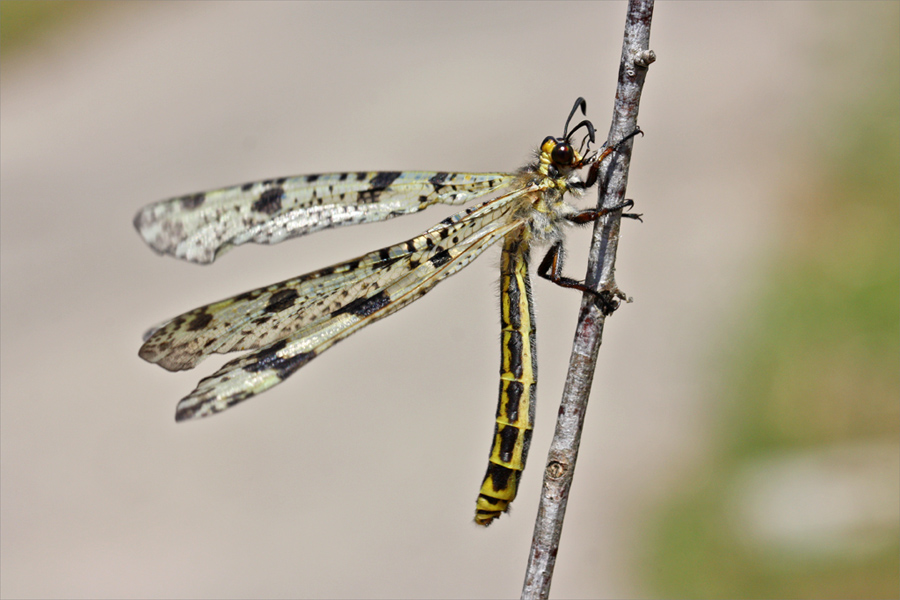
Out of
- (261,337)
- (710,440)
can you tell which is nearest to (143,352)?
(261,337)

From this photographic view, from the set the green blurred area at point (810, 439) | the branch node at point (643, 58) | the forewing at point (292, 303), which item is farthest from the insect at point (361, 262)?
the green blurred area at point (810, 439)

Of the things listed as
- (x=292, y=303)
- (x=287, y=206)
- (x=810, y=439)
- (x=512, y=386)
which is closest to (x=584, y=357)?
(x=512, y=386)

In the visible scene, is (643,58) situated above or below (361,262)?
above

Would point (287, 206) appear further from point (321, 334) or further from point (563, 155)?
point (563, 155)

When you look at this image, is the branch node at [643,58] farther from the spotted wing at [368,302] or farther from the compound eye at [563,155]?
the spotted wing at [368,302]

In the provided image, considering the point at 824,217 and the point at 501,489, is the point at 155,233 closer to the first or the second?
the point at 501,489

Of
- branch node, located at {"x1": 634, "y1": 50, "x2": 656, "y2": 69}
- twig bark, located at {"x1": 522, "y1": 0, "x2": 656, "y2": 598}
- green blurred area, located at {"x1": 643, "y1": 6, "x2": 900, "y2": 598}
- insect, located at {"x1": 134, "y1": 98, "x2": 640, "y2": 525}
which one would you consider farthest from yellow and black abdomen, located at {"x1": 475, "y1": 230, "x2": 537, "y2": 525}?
green blurred area, located at {"x1": 643, "y1": 6, "x2": 900, "y2": 598}

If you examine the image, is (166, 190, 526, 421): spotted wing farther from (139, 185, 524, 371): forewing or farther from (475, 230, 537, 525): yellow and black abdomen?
(475, 230, 537, 525): yellow and black abdomen
